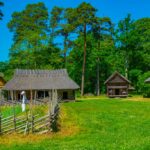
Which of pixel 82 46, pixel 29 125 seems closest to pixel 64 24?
pixel 82 46

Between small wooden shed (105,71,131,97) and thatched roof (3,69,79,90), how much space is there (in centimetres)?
1020

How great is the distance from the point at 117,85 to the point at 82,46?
1099 centimetres

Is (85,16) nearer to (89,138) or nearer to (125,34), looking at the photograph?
(125,34)

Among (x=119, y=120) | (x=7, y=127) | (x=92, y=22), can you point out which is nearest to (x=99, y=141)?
(x=7, y=127)

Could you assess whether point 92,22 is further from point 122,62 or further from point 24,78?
point 24,78

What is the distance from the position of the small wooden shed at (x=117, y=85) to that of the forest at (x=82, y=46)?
5.03m

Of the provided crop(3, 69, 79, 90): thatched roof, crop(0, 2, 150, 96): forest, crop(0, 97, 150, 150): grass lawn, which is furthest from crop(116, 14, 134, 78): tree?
crop(0, 97, 150, 150): grass lawn

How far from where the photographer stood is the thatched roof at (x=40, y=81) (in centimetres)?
5349

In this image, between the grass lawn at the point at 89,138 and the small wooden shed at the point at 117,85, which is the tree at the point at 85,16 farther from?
the grass lawn at the point at 89,138

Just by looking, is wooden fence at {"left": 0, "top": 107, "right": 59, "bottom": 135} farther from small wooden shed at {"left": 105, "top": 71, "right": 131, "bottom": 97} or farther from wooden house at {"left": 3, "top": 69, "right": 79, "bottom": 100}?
small wooden shed at {"left": 105, "top": 71, "right": 131, "bottom": 97}

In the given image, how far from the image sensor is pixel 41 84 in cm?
5394

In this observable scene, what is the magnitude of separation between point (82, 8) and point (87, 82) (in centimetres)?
1413

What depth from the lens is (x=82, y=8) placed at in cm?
6594

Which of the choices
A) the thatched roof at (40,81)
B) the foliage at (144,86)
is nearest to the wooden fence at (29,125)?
the thatched roof at (40,81)
